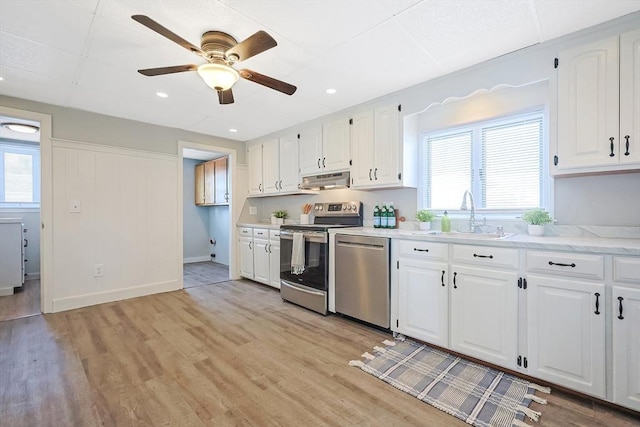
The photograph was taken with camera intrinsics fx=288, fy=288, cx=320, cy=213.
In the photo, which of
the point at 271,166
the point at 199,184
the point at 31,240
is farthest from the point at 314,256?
the point at 31,240

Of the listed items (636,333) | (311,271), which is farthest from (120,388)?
(636,333)

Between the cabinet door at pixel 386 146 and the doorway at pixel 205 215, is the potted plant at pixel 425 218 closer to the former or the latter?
the cabinet door at pixel 386 146

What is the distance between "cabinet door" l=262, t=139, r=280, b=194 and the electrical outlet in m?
2.43

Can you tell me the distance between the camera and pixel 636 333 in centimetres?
159

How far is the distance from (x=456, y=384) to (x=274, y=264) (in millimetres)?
2818

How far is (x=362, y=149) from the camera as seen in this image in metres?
3.33

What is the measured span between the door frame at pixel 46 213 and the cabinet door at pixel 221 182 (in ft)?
8.29

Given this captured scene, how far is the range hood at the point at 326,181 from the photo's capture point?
3.52 m

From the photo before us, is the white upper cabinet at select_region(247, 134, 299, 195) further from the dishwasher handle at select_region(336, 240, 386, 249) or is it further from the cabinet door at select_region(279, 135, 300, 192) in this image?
the dishwasher handle at select_region(336, 240, 386, 249)

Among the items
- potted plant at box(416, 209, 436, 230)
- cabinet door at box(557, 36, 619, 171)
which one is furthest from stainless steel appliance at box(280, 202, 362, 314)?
cabinet door at box(557, 36, 619, 171)

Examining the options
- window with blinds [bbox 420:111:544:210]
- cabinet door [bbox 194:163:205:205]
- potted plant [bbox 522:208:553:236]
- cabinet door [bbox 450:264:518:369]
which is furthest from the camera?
cabinet door [bbox 194:163:205:205]

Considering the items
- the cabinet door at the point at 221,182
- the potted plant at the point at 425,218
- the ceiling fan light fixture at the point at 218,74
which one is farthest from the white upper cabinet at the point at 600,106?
the cabinet door at the point at 221,182

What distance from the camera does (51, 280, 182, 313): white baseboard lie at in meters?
3.44

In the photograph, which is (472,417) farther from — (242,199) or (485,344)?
(242,199)
